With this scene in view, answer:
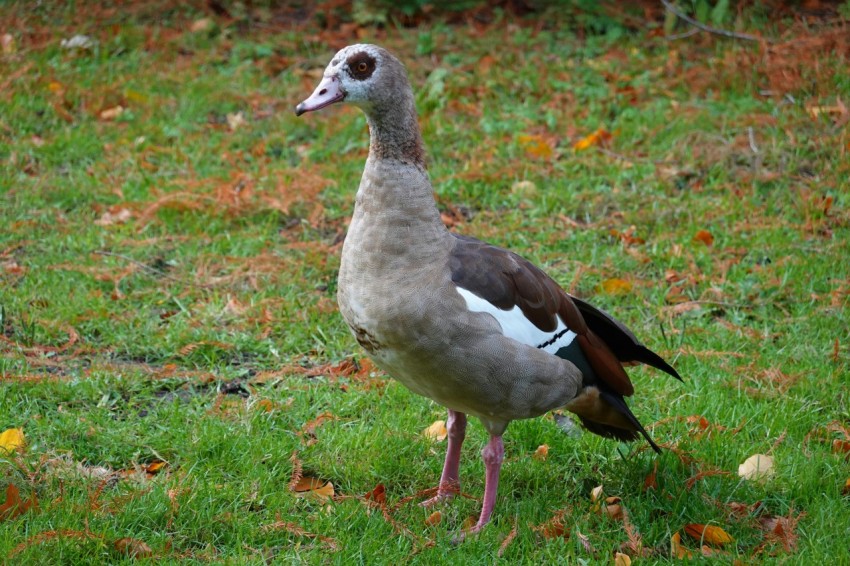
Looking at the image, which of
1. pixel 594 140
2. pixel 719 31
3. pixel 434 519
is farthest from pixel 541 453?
pixel 719 31

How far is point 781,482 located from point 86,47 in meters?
7.04

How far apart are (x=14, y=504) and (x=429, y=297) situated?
1.69m

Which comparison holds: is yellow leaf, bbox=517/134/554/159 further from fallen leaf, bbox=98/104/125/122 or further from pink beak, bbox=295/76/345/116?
pink beak, bbox=295/76/345/116

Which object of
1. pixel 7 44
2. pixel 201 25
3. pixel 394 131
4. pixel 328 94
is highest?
pixel 328 94

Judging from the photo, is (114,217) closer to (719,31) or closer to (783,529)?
(783,529)

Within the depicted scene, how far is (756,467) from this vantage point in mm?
4219

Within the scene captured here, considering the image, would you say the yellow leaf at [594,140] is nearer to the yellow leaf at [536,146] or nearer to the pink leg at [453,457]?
the yellow leaf at [536,146]

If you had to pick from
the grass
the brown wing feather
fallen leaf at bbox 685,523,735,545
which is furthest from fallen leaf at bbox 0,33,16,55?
fallen leaf at bbox 685,523,735,545

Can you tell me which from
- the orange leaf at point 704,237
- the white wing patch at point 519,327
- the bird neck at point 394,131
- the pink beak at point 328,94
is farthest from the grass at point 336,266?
the pink beak at point 328,94

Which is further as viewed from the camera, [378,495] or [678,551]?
[378,495]

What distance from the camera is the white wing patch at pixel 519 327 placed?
3.71 m

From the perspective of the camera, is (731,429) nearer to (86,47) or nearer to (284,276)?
(284,276)

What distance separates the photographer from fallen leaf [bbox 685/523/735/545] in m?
3.80

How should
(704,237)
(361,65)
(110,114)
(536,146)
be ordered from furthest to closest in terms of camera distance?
(110,114) < (536,146) < (704,237) < (361,65)
